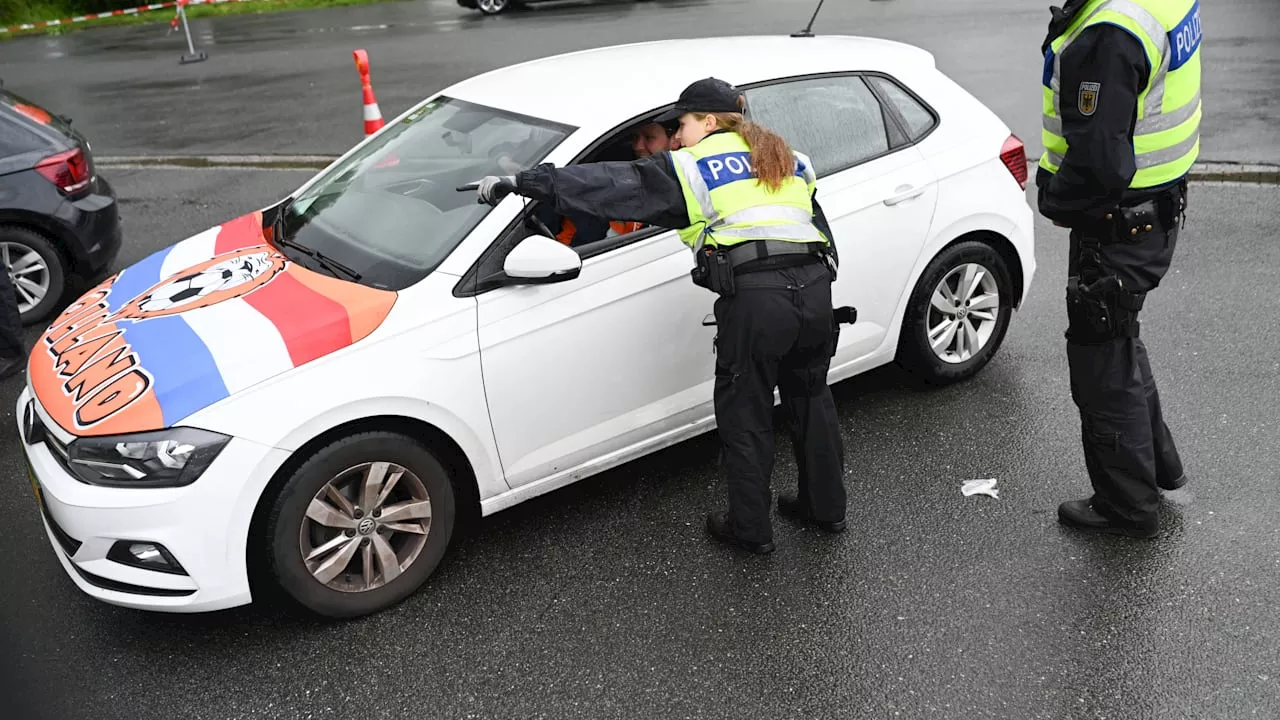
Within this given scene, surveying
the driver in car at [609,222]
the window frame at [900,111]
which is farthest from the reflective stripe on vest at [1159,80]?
the driver in car at [609,222]

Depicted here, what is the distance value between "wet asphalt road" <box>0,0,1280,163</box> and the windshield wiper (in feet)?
18.6

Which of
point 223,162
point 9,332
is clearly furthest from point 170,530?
point 223,162

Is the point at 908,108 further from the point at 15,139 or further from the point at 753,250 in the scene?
the point at 15,139

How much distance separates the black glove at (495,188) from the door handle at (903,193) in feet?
5.51

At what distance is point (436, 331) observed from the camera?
136 inches

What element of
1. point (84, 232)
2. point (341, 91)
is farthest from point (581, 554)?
point (341, 91)

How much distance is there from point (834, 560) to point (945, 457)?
893 millimetres

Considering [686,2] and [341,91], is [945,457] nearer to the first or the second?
[341,91]

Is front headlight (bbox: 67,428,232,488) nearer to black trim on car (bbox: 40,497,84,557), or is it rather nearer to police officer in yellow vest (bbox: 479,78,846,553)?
black trim on car (bbox: 40,497,84,557)

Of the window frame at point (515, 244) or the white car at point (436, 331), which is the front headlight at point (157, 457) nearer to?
the white car at point (436, 331)

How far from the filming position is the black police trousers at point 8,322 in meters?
5.44

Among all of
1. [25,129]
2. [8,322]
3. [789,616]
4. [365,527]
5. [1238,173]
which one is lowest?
[1238,173]

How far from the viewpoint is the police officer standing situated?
5449mm

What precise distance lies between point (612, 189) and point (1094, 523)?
213cm
